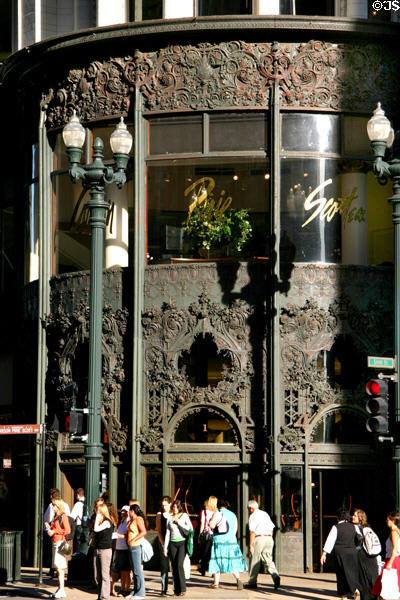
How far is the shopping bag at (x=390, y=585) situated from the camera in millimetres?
19125

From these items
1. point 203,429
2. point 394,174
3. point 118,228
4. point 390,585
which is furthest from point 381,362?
point 118,228

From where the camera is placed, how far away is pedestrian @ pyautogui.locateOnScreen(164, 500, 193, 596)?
22281 millimetres

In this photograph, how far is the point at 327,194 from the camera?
27.5 m

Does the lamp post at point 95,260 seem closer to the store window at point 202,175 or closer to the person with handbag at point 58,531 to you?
the person with handbag at point 58,531

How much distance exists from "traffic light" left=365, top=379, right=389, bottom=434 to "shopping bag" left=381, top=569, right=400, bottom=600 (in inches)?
88.8

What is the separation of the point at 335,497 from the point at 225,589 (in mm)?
4077

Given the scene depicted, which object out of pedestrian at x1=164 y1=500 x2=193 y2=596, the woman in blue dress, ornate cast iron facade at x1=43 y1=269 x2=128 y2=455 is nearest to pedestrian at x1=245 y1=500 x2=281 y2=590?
the woman in blue dress

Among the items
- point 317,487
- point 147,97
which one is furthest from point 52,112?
point 317,487

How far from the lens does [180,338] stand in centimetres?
2725

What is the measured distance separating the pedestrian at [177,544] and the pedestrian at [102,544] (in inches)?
59.0

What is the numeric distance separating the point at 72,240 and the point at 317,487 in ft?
26.5

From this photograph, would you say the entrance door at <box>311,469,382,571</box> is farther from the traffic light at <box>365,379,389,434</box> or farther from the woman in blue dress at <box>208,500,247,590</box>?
the traffic light at <box>365,379,389,434</box>

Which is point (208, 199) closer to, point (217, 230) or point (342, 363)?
point (217, 230)

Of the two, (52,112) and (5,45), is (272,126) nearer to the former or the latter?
(52,112)
